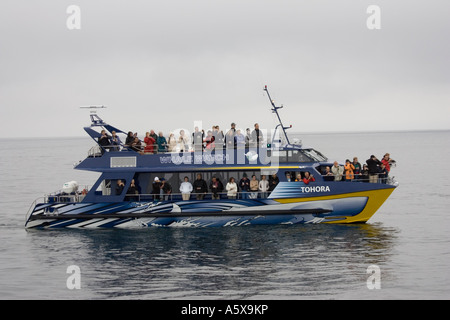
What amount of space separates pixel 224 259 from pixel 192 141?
723 centimetres

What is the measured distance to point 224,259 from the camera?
21781 millimetres

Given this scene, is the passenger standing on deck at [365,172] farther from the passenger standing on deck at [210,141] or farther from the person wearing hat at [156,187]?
the person wearing hat at [156,187]

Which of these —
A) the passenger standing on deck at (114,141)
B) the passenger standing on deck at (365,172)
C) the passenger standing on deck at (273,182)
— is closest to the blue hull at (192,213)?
the passenger standing on deck at (273,182)

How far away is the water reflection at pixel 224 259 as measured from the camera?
18.5 metres

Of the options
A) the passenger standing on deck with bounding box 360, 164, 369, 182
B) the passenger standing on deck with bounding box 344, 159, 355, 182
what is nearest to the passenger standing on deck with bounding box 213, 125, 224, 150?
the passenger standing on deck with bounding box 344, 159, 355, 182

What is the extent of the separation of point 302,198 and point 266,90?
5.23m

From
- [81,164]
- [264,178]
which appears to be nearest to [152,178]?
[81,164]

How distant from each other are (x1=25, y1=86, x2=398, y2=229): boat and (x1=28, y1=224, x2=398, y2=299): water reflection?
1.69ft

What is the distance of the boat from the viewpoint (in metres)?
26.5

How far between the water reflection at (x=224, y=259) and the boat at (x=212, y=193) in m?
0.51

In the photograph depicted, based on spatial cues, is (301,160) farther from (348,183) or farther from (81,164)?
(81,164)

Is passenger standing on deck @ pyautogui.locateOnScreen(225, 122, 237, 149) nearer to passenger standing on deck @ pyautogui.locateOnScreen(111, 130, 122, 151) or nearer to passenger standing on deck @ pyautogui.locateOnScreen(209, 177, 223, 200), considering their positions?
passenger standing on deck @ pyautogui.locateOnScreen(209, 177, 223, 200)

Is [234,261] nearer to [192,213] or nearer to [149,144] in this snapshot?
[192,213]

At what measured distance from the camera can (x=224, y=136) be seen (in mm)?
27266
